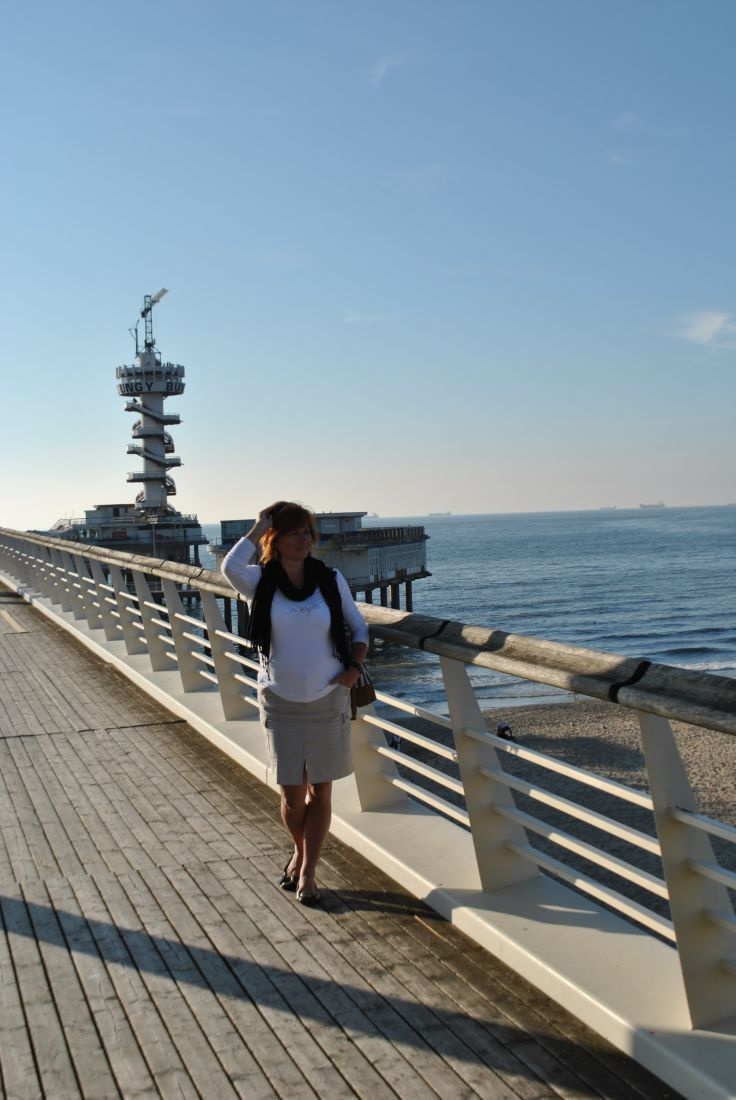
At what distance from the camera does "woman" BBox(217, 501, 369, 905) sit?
4000 millimetres

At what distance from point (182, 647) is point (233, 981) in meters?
4.70

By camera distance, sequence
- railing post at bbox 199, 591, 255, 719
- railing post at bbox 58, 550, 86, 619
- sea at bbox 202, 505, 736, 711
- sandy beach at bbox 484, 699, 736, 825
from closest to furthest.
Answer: railing post at bbox 199, 591, 255, 719, railing post at bbox 58, 550, 86, 619, sandy beach at bbox 484, 699, 736, 825, sea at bbox 202, 505, 736, 711

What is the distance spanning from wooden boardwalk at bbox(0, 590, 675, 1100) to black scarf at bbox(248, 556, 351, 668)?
1003 mm

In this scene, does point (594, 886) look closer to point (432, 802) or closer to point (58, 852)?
point (432, 802)

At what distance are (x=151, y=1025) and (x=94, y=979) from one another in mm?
393

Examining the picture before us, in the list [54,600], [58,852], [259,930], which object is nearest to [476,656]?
[259,930]

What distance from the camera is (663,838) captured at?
283cm

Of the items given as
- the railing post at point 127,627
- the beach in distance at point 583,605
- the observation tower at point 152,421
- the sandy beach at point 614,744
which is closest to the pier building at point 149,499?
the observation tower at point 152,421

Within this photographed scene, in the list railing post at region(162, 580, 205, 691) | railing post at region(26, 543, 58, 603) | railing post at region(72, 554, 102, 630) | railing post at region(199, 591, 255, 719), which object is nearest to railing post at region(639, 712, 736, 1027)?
railing post at region(199, 591, 255, 719)

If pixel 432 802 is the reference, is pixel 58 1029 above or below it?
below

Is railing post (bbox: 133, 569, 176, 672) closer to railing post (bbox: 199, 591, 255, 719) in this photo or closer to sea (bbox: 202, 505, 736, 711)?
railing post (bbox: 199, 591, 255, 719)

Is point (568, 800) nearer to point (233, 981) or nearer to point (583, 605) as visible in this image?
point (233, 981)

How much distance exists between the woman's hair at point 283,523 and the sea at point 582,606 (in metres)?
27.7

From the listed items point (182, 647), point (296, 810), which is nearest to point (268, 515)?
point (296, 810)
